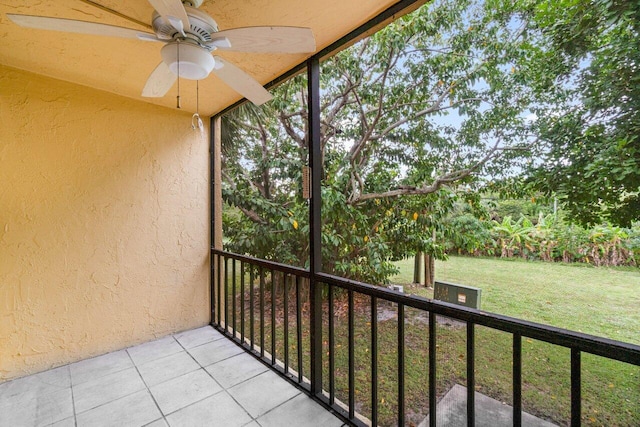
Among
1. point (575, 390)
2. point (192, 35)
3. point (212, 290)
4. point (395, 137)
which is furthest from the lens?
point (395, 137)

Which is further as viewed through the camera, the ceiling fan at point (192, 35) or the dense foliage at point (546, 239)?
the dense foliage at point (546, 239)

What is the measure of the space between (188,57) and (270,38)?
0.35 m

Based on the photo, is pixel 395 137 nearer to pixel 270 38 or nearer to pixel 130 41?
pixel 270 38

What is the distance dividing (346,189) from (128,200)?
2.16 m

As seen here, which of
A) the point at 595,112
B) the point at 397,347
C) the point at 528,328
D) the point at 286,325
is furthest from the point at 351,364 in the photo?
the point at 595,112

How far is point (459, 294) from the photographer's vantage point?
204 cm

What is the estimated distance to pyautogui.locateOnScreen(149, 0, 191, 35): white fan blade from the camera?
914 millimetres

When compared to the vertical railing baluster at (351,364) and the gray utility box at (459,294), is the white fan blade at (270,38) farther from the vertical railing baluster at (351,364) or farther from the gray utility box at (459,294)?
the gray utility box at (459,294)

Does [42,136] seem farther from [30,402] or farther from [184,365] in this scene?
[184,365]

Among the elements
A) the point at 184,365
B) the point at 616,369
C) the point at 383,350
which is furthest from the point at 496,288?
the point at 184,365

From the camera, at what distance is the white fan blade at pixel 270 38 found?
1085 mm

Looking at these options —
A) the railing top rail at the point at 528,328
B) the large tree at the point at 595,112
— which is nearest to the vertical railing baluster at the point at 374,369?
the railing top rail at the point at 528,328

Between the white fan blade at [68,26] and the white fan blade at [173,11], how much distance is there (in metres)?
0.17

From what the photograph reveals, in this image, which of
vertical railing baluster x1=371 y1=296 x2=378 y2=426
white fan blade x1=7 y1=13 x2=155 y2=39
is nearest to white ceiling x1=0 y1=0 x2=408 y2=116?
white fan blade x1=7 y1=13 x2=155 y2=39
